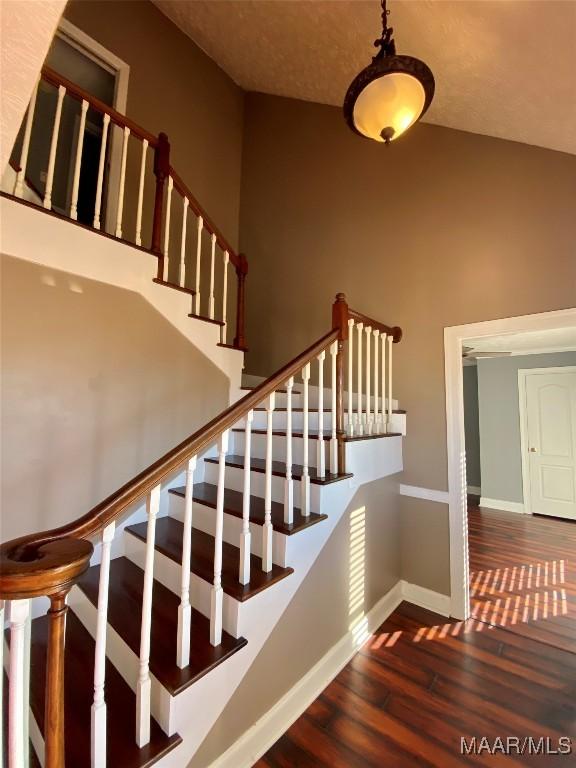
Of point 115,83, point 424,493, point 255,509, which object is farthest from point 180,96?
point 424,493

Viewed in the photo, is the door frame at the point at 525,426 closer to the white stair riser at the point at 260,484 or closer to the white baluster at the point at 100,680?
the white stair riser at the point at 260,484

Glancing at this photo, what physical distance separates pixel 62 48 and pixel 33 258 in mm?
2526

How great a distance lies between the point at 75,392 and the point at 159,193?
1.48 meters

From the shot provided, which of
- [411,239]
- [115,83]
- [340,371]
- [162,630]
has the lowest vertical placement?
[162,630]

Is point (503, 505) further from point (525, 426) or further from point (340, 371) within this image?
point (340, 371)

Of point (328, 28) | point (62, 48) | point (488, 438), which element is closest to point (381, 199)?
point (328, 28)

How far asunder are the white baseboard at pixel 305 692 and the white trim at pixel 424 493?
2.24 feet

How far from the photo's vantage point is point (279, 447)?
92.9 inches

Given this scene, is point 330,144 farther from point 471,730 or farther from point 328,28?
point 471,730

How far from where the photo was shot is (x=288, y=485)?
67.8 inches

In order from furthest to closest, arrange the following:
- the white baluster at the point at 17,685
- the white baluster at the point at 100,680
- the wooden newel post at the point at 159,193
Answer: the wooden newel post at the point at 159,193, the white baluster at the point at 100,680, the white baluster at the point at 17,685

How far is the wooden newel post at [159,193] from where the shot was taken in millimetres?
2330
